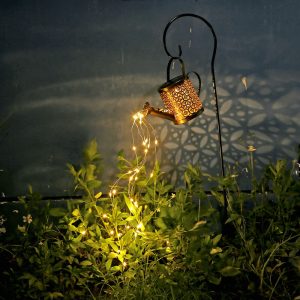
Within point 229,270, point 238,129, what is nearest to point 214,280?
point 229,270

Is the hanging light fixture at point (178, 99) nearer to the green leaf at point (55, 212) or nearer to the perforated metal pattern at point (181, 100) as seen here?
the perforated metal pattern at point (181, 100)

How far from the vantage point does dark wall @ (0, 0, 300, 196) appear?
376 cm

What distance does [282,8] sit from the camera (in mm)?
3742

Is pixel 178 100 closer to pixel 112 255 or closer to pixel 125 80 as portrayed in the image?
pixel 125 80

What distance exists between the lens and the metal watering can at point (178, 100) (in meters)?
3.16

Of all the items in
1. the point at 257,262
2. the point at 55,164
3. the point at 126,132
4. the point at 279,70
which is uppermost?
the point at 279,70

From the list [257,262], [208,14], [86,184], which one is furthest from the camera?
[208,14]

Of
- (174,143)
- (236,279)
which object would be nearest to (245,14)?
(174,143)

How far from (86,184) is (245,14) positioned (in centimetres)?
216

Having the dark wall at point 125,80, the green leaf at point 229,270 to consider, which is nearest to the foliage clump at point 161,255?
the green leaf at point 229,270

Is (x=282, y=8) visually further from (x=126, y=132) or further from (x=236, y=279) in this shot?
(x=236, y=279)

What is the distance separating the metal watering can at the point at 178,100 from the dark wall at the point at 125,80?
54 cm

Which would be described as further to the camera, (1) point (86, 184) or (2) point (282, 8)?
(2) point (282, 8)

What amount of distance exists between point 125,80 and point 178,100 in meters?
0.80
